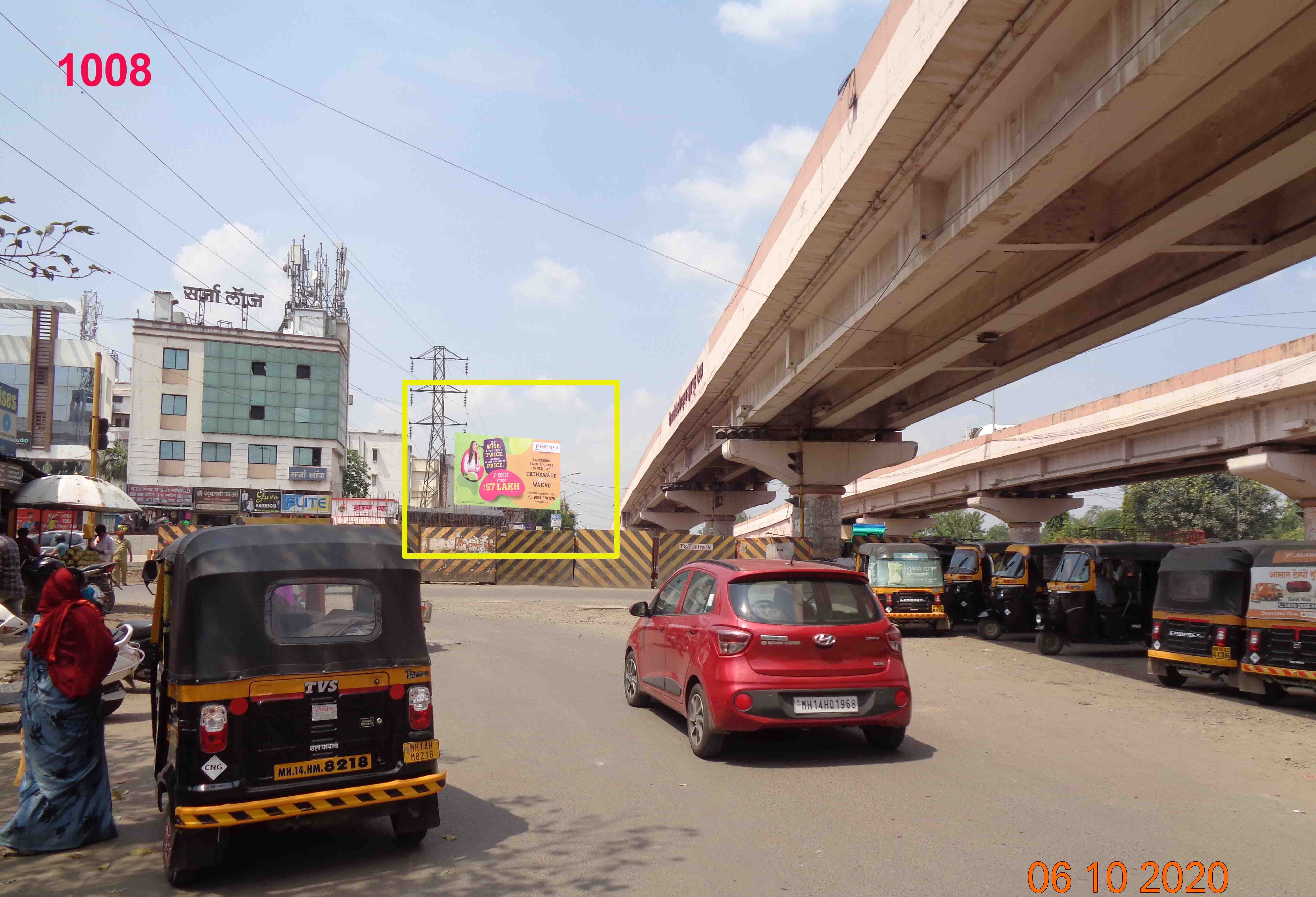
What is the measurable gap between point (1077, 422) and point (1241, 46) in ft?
104

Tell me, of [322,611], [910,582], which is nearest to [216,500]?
[910,582]

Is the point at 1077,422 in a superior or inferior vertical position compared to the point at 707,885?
superior

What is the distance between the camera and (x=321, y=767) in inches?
203

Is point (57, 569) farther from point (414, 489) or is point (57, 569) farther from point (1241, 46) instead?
point (414, 489)

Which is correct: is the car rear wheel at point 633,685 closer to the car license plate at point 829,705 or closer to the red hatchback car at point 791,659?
the red hatchback car at point 791,659

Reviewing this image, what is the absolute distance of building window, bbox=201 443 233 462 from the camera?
62812 mm

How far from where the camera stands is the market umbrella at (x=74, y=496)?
17875 mm

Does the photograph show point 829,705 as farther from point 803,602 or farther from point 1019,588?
point 1019,588

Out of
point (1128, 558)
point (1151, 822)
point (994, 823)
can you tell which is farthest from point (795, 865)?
point (1128, 558)

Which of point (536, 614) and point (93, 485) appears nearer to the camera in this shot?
point (93, 485)

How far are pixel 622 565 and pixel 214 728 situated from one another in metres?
30.2

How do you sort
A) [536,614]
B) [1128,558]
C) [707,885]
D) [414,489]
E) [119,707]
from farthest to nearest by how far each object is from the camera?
[414,489] < [536,614] < [1128,558] < [119,707] < [707,885]

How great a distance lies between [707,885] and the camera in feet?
15.9
